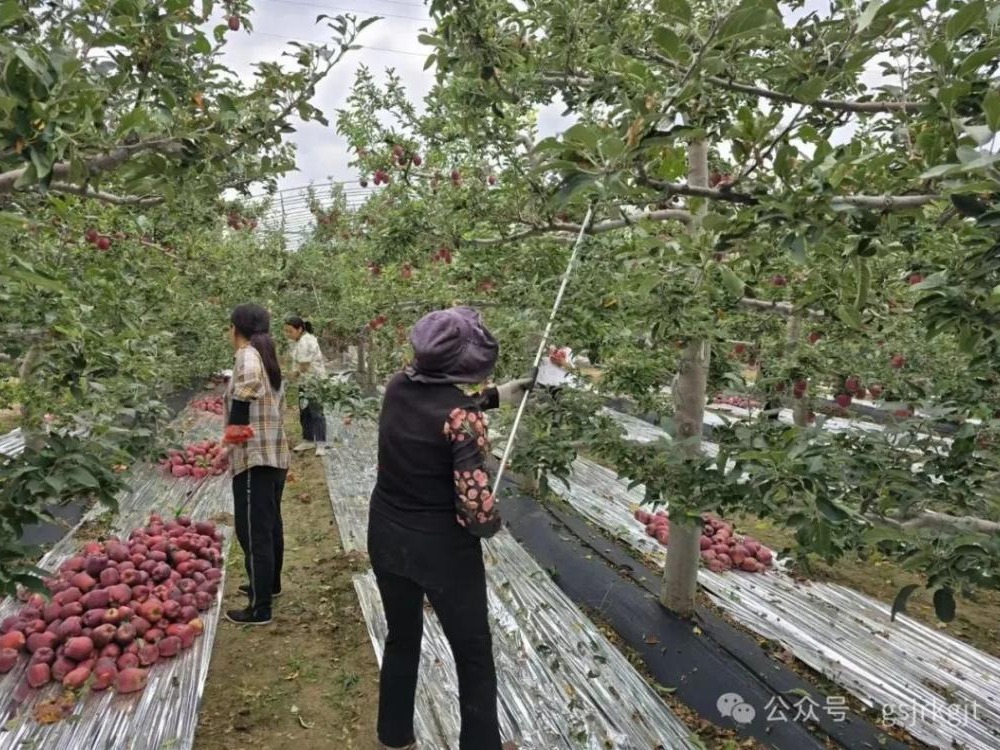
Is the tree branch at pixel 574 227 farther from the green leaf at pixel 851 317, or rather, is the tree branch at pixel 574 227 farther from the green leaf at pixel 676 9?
the green leaf at pixel 676 9

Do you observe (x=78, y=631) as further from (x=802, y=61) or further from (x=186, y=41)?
(x=802, y=61)

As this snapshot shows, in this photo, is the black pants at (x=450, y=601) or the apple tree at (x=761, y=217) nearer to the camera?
the apple tree at (x=761, y=217)

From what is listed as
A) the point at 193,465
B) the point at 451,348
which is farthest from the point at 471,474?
the point at 193,465

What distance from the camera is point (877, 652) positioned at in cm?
303

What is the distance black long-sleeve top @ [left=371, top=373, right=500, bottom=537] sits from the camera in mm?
1733

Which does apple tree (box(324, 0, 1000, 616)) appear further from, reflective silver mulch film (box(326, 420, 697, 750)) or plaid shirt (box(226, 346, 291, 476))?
plaid shirt (box(226, 346, 291, 476))

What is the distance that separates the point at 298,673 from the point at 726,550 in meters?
2.56

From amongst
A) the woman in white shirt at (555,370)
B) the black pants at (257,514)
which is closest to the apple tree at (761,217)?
the woman in white shirt at (555,370)

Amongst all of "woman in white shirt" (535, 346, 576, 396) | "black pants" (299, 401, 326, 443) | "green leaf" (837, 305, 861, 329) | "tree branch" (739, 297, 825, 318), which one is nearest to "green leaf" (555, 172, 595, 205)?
"green leaf" (837, 305, 861, 329)

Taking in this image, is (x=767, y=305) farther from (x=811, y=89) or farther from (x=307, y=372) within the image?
(x=307, y=372)

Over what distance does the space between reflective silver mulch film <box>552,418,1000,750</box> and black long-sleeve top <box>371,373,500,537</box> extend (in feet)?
4.85

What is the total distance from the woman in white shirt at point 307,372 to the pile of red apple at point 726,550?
103 inches

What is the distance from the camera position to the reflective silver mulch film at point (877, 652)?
8.44 ft

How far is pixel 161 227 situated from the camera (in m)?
4.46
